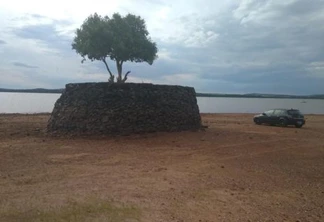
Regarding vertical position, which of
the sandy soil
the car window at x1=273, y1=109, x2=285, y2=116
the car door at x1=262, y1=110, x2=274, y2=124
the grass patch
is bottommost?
the sandy soil

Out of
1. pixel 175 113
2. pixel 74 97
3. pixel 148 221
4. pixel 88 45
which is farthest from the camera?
pixel 88 45

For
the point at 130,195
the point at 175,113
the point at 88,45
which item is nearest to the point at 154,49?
the point at 88,45

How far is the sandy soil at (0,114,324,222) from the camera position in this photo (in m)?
6.58

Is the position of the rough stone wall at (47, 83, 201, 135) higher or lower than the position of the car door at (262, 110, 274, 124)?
higher

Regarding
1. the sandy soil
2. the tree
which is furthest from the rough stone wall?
the tree

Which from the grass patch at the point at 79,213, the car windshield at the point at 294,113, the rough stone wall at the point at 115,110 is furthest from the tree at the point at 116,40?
the grass patch at the point at 79,213

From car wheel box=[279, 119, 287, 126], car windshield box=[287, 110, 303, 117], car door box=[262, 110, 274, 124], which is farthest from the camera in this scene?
car door box=[262, 110, 274, 124]

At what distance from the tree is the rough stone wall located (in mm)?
10216

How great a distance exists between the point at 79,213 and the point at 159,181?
3.00 meters

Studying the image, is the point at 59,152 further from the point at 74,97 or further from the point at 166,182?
the point at 166,182

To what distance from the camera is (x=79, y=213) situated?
635 cm

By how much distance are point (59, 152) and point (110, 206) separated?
7.27 m

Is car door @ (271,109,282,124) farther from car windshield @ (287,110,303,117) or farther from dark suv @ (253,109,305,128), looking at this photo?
car windshield @ (287,110,303,117)

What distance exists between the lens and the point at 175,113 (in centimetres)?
1909
